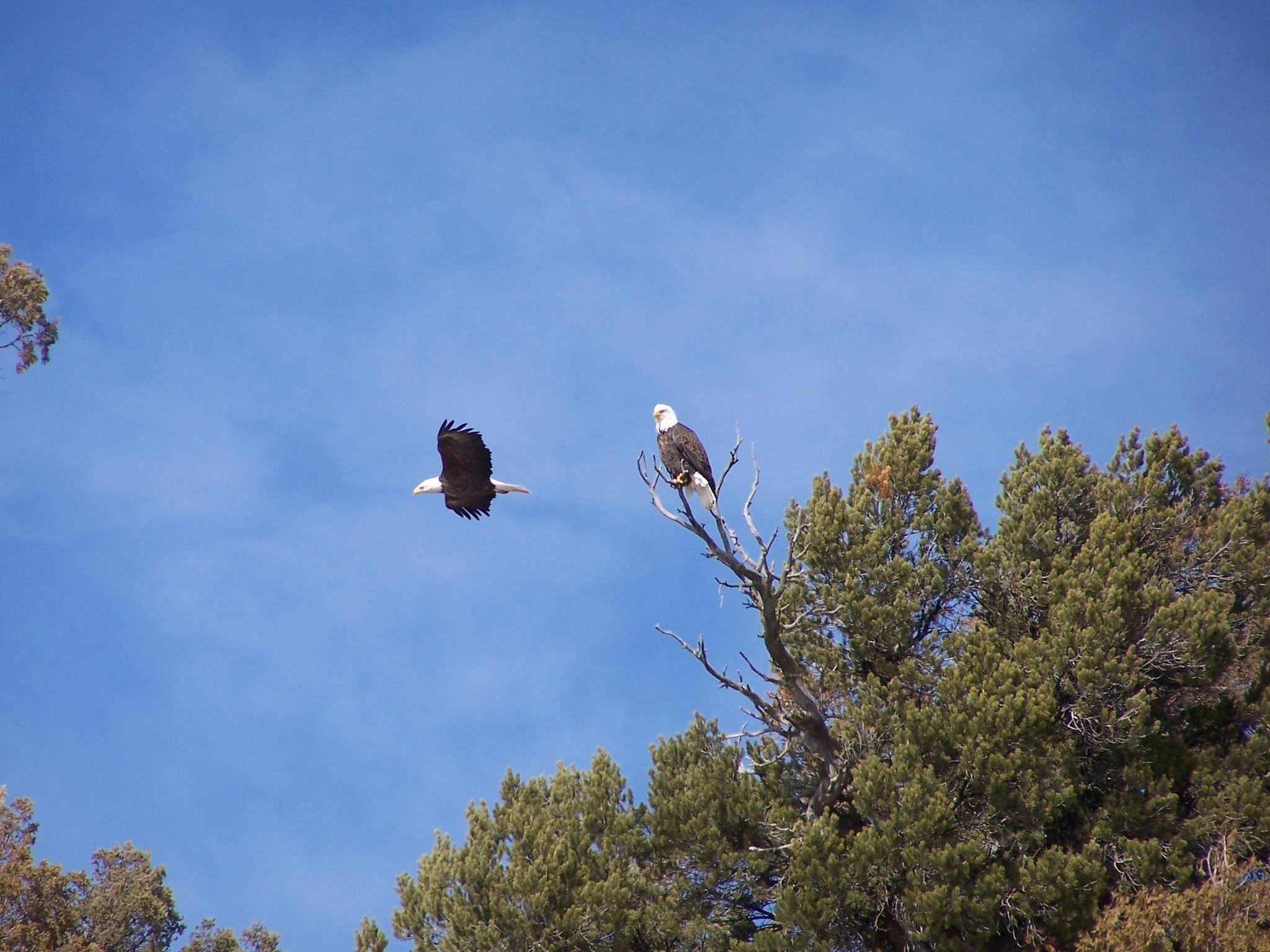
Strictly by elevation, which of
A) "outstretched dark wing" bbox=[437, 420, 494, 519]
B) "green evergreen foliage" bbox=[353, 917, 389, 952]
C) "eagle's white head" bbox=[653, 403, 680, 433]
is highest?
"eagle's white head" bbox=[653, 403, 680, 433]

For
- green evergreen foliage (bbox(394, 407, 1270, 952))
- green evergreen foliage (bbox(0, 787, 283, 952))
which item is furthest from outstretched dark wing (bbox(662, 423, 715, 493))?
green evergreen foliage (bbox(0, 787, 283, 952))

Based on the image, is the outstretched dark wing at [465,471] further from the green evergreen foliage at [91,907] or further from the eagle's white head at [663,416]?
the green evergreen foliage at [91,907]

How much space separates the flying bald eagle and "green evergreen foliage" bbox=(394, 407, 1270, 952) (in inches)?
104

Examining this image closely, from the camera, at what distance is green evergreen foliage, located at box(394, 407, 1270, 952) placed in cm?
1298

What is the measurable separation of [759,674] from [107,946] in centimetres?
963

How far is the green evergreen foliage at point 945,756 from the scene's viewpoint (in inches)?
511

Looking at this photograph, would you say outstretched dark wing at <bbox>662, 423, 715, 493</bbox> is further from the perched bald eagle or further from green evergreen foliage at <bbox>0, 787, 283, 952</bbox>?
green evergreen foliage at <bbox>0, 787, 283, 952</bbox>

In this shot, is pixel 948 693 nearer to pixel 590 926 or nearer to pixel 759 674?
pixel 759 674

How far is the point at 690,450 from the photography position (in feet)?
45.0

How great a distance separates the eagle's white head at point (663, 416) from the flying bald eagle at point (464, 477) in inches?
79.3

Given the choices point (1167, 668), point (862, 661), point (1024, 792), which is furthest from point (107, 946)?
point (1167, 668)

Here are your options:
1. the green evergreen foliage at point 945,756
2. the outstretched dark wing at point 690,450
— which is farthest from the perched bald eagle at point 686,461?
the green evergreen foliage at point 945,756

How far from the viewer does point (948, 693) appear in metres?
13.8

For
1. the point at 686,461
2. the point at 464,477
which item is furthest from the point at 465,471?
the point at 686,461
